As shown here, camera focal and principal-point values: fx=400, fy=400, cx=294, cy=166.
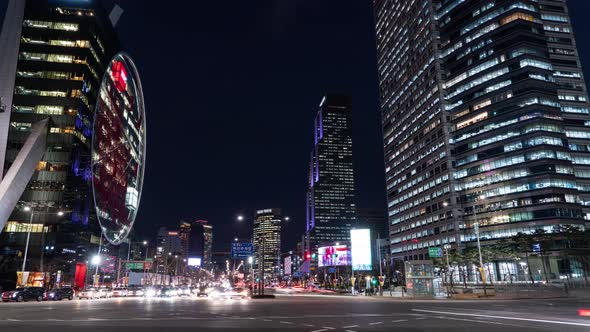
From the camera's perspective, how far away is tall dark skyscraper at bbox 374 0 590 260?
127562 millimetres

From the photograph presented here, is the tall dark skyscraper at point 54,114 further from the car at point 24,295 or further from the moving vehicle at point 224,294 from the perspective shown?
the moving vehicle at point 224,294

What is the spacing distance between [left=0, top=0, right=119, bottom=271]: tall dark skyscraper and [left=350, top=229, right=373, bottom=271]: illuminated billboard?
77.0 m

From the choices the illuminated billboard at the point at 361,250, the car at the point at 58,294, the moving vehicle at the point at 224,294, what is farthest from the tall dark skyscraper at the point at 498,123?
the car at the point at 58,294

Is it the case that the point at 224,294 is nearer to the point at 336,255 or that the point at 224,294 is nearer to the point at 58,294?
the point at 58,294

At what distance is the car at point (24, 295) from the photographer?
4647 centimetres

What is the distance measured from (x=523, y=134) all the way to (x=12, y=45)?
15121cm

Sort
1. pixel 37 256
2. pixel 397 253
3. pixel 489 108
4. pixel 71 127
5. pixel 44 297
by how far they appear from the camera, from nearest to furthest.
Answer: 1. pixel 44 297
2. pixel 37 256
3. pixel 71 127
4. pixel 489 108
5. pixel 397 253

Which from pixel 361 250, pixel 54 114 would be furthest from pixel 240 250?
pixel 54 114

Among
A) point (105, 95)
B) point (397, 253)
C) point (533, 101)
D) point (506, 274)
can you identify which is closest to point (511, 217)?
point (506, 274)

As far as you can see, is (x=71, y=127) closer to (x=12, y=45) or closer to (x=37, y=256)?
(x=12, y=45)

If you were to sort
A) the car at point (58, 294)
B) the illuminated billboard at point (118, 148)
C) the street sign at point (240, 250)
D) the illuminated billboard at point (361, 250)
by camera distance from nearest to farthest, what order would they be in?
1. the car at point (58, 294)
2. the street sign at point (240, 250)
3. the illuminated billboard at point (361, 250)
4. the illuminated billboard at point (118, 148)

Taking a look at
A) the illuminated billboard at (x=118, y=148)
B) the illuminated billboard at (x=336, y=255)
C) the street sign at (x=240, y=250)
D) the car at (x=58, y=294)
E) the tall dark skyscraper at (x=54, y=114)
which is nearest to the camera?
the car at (x=58, y=294)

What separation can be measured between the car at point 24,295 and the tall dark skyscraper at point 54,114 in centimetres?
5835

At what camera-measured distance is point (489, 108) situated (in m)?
142
